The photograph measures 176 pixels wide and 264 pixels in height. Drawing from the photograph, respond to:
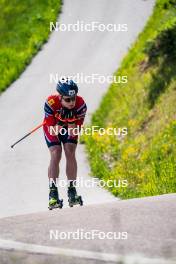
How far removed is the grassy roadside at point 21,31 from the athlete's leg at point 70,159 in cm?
1365

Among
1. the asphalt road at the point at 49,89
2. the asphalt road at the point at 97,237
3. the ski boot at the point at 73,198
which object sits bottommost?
the asphalt road at the point at 49,89

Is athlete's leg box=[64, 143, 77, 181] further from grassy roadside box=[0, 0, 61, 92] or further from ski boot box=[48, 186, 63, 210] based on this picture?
grassy roadside box=[0, 0, 61, 92]

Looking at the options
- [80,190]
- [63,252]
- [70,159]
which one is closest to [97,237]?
[63,252]

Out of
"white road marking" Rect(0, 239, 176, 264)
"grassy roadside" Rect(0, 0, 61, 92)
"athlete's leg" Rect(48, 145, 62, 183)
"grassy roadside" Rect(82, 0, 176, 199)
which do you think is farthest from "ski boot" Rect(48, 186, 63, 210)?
"grassy roadside" Rect(0, 0, 61, 92)

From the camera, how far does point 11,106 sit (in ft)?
68.5

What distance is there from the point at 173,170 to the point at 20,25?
18844mm

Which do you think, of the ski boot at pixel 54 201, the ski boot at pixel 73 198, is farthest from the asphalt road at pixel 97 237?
the ski boot at pixel 73 198

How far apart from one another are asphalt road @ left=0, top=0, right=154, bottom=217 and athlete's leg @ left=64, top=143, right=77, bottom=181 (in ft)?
6.75

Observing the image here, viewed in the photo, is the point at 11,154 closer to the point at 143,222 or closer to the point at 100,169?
the point at 100,169

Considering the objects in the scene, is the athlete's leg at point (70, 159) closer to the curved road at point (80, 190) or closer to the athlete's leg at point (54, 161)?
the athlete's leg at point (54, 161)

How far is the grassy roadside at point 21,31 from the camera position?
2473 centimetres

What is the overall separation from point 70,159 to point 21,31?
19.2 m

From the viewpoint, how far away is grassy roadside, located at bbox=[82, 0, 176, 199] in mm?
12038

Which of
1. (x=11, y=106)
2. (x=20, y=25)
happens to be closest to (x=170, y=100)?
(x=11, y=106)
